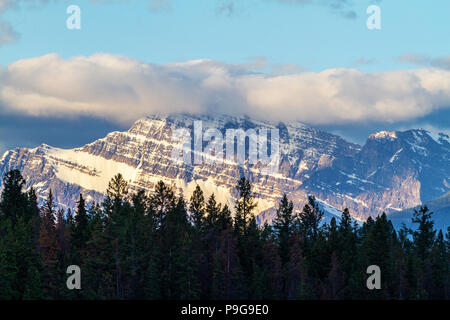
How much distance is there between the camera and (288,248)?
166 m

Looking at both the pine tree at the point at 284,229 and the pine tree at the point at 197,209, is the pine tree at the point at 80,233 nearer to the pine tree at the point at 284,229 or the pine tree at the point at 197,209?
the pine tree at the point at 197,209

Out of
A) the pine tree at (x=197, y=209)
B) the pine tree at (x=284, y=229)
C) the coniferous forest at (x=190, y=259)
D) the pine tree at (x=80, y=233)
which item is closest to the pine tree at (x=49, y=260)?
the coniferous forest at (x=190, y=259)

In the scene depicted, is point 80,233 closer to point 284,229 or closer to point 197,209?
point 197,209

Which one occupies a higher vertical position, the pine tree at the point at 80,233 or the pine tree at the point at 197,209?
the pine tree at the point at 197,209

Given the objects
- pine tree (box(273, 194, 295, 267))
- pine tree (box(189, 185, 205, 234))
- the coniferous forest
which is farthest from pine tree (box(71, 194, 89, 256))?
pine tree (box(273, 194, 295, 267))

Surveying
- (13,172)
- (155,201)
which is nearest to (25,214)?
(13,172)

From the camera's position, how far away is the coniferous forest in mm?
134250

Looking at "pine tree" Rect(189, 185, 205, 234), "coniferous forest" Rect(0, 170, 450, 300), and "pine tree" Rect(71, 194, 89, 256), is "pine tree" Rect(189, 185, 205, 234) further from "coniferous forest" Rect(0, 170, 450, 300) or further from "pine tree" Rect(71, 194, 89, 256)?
"pine tree" Rect(71, 194, 89, 256)

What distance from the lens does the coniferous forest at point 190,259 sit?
134250 millimetres

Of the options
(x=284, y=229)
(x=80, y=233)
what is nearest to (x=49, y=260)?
(x=80, y=233)

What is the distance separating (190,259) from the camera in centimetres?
13962
